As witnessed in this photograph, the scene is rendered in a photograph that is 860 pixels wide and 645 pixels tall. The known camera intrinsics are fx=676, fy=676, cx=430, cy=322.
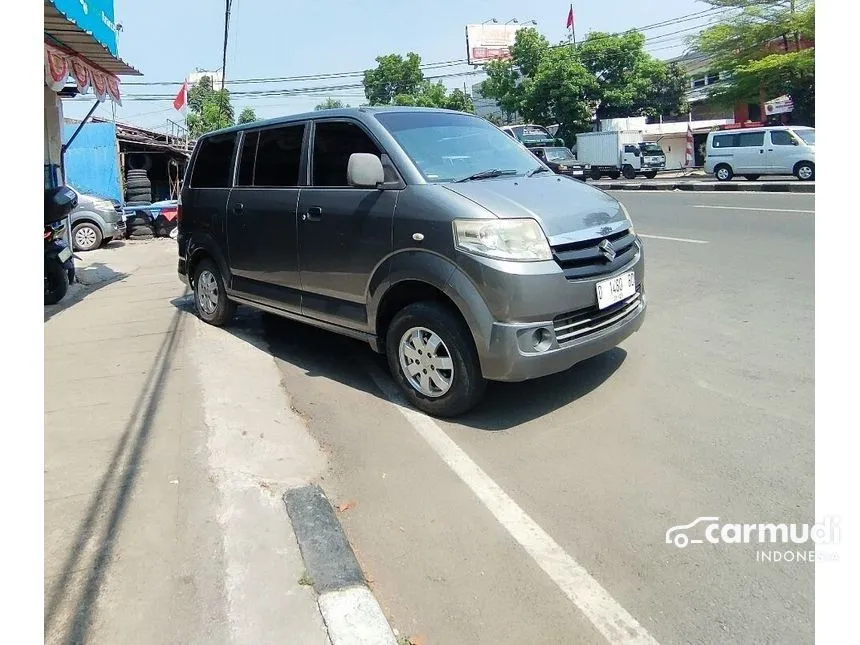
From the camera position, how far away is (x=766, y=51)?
31.2m

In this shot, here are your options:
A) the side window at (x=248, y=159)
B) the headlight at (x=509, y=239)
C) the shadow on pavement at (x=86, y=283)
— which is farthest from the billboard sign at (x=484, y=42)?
the headlight at (x=509, y=239)

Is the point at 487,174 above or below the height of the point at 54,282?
above

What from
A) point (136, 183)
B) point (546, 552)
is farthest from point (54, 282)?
point (136, 183)

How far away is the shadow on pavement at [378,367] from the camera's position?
432cm

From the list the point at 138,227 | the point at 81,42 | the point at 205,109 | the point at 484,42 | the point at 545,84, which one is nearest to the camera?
the point at 81,42

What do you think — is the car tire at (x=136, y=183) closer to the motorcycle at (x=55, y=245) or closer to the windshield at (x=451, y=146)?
the motorcycle at (x=55, y=245)

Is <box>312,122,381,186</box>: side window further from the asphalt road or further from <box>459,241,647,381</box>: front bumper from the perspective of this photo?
the asphalt road

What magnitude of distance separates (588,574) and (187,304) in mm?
6561

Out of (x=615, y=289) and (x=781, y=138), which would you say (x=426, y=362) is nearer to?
(x=615, y=289)

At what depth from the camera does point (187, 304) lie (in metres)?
8.12

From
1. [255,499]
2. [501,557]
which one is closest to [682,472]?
[501,557]

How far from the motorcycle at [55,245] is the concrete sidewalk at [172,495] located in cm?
235

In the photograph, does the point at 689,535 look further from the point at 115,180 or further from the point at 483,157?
the point at 115,180

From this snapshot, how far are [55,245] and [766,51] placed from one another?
32.5 m
